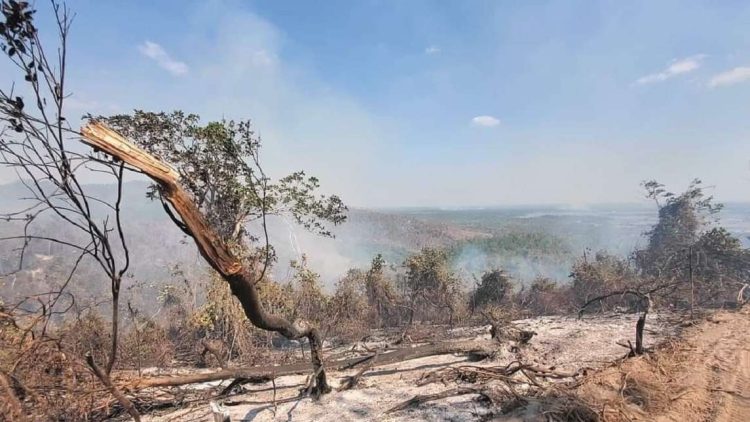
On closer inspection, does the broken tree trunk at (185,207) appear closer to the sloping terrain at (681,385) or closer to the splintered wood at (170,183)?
the splintered wood at (170,183)

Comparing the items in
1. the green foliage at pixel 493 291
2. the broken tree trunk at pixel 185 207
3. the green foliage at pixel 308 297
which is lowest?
the green foliage at pixel 493 291

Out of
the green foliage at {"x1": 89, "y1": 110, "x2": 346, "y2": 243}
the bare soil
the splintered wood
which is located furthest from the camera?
the green foliage at {"x1": 89, "y1": 110, "x2": 346, "y2": 243}

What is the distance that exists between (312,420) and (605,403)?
3563 millimetres

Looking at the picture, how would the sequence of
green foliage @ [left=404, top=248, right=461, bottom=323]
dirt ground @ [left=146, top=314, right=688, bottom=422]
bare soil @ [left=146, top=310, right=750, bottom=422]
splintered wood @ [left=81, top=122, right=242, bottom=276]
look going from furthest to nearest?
green foliage @ [left=404, top=248, right=461, bottom=323]
dirt ground @ [left=146, top=314, right=688, bottom=422]
bare soil @ [left=146, top=310, right=750, bottom=422]
splintered wood @ [left=81, top=122, right=242, bottom=276]

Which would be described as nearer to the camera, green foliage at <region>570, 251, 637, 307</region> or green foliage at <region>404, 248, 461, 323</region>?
green foliage at <region>570, 251, 637, 307</region>

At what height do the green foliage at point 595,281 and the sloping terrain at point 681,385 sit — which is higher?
the sloping terrain at point 681,385

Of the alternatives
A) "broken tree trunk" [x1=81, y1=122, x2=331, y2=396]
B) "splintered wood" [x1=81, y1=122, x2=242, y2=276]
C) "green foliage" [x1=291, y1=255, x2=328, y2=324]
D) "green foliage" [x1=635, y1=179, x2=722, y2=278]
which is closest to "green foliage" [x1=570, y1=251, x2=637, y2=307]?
"green foliage" [x1=635, y1=179, x2=722, y2=278]

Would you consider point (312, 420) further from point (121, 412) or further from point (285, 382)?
point (121, 412)

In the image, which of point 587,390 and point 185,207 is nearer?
point 185,207

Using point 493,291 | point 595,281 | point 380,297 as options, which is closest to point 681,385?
point 493,291

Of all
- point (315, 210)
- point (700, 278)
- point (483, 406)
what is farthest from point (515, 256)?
point (483, 406)

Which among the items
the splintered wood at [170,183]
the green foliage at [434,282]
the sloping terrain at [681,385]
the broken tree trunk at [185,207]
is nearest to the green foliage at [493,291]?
the green foliage at [434,282]

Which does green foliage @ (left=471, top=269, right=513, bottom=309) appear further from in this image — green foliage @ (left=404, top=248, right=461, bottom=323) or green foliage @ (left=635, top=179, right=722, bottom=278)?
green foliage @ (left=635, top=179, right=722, bottom=278)

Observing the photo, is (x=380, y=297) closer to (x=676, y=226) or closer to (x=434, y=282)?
(x=434, y=282)
